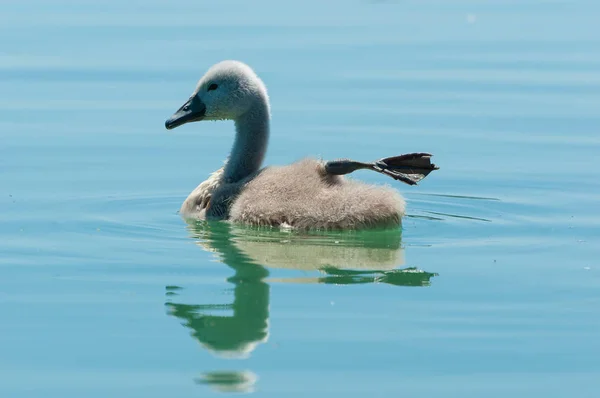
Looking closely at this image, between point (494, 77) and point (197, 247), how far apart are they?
792 cm

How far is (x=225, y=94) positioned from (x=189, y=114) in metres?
0.38

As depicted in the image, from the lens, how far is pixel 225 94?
10.2m

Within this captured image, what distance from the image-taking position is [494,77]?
1593 cm

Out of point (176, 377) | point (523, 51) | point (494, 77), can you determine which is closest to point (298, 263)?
point (176, 377)

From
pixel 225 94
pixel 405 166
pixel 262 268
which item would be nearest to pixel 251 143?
pixel 225 94

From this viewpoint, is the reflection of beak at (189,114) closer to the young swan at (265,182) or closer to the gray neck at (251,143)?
the young swan at (265,182)

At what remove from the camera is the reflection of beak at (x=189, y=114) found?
407 inches

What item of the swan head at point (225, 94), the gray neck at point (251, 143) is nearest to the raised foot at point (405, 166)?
the gray neck at point (251, 143)

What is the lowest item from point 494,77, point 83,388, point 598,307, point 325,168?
point 83,388

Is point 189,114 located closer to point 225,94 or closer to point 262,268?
point 225,94

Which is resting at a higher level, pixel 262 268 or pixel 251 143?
pixel 251 143

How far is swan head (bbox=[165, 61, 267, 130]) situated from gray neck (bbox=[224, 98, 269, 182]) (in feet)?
0.19

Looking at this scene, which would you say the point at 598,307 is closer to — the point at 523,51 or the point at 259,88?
the point at 259,88

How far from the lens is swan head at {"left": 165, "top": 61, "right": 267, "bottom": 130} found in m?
10.1
